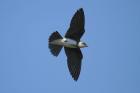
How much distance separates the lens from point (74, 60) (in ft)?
34.3

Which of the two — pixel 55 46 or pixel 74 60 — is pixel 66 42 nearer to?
pixel 55 46

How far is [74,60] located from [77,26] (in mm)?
972

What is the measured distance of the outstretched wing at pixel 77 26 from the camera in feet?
33.1

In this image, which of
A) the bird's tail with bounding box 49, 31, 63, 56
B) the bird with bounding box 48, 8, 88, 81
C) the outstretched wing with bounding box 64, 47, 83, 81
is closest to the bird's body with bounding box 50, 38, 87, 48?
the bird with bounding box 48, 8, 88, 81

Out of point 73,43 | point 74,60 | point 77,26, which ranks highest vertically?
point 77,26

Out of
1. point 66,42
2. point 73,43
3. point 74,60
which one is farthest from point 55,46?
point 74,60

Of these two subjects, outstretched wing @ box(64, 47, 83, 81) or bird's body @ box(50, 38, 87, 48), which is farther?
outstretched wing @ box(64, 47, 83, 81)

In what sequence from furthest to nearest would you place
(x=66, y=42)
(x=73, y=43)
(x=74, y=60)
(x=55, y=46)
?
(x=74, y=60) < (x=73, y=43) < (x=66, y=42) < (x=55, y=46)

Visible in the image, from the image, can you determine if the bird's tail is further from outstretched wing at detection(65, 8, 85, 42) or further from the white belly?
outstretched wing at detection(65, 8, 85, 42)

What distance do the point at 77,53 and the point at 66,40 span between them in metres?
0.70

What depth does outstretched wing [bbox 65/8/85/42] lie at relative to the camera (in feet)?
33.1

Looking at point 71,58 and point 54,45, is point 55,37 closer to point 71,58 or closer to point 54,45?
point 54,45

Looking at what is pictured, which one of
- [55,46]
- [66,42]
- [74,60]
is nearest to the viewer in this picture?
[55,46]

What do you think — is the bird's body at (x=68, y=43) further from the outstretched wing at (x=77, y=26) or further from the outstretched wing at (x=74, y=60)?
the outstretched wing at (x=74, y=60)
